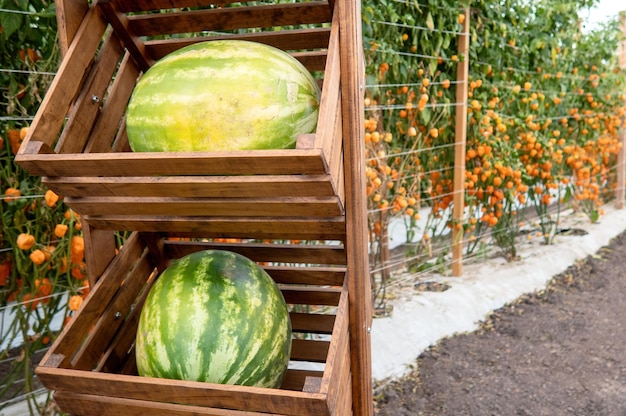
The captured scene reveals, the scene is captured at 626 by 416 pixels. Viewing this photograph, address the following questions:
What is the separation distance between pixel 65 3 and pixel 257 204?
56 centimetres

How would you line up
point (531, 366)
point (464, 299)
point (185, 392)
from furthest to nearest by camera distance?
point (464, 299) < point (531, 366) < point (185, 392)

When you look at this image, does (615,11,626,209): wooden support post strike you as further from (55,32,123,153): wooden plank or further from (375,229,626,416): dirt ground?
(55,32,123,153): wooden plank

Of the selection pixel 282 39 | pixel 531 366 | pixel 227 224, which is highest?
pixel 282 39

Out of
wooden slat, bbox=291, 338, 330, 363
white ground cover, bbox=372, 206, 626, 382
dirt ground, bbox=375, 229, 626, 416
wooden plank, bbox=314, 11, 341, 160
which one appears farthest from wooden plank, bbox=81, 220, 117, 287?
white ground cover, bbox=372, 206, 626, 382

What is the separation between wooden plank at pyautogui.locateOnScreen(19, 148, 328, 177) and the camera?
0.78 metres

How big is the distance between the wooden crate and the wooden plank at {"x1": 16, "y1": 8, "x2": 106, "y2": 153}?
1.18 feet

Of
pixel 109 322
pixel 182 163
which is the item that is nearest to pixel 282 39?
pixel 182 163

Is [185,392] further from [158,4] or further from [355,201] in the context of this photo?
[158,4]

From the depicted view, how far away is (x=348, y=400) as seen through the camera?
45.1 inches

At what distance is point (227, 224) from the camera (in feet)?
3.38

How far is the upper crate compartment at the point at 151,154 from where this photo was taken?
812mm

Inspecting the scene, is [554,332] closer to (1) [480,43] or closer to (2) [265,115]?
(1) [480,43]

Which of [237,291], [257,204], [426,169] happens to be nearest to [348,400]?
[237,291]

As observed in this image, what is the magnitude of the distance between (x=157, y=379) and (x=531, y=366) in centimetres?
254
